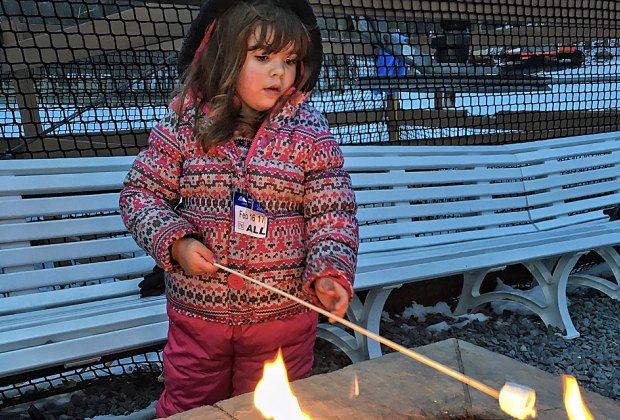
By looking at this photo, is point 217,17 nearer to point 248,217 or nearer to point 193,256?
point 248,217

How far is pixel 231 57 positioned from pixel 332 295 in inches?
29.4

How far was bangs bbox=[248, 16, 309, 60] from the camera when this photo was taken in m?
2.03

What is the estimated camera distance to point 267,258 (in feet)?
6.92

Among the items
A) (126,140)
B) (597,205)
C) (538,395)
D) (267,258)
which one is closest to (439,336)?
(597,205)

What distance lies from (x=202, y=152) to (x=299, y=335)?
0.64 metres

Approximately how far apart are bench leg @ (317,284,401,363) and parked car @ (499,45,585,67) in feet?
17.5

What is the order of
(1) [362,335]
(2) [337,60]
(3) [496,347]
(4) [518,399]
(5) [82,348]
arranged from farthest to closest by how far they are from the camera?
(2) [337,60], (3) [496,347], (1) [362,335], (5) [82,348], (4) [518,399]

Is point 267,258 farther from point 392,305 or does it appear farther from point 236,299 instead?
point 392,305

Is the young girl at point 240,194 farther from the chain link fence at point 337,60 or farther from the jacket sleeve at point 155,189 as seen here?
the chain link fence at point 337,60

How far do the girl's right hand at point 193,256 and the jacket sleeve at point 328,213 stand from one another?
0.89 ft

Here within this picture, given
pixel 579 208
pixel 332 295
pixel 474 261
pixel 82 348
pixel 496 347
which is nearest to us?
pixel 332 295

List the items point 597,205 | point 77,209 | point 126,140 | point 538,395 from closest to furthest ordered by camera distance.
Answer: point 538,395, point 77,209, point 597,205, point 126,140

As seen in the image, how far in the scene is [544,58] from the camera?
28.7 feet

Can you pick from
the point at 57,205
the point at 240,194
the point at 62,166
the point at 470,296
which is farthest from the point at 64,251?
the point at 470,296
